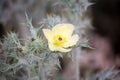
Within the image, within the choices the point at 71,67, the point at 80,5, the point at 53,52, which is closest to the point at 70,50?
the point at 53,52

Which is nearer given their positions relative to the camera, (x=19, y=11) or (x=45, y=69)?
(x=45, y=69)

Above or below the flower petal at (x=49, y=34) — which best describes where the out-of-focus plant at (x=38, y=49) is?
below

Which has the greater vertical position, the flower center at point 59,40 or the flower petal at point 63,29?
the flower petal at point 63,29

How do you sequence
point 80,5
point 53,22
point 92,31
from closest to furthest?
point 53,22
point 80,5
point 92,31

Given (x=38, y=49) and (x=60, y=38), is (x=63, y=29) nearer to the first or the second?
(x=60, y=38)

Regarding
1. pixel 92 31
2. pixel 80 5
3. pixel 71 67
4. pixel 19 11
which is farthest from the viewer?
pixel 92 31

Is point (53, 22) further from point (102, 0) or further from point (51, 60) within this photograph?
point (102, 0)

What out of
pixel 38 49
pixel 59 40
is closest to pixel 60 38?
pixel 59 40
